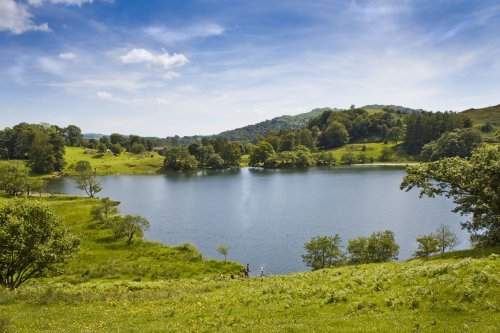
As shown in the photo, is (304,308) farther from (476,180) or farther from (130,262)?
(130,262)

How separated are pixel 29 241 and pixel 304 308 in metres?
27.9

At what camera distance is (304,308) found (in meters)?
23.3

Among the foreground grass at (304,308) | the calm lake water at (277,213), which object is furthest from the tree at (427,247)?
the foreground grass at (304,308)

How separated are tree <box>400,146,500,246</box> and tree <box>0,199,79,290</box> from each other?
3806 centimetres

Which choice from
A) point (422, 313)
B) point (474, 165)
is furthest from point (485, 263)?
point (474, 165)

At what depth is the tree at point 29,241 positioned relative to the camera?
35.3 m

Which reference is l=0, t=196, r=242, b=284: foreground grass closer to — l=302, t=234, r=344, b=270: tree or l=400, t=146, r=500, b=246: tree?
l=302, t=234, r=344, b=270: tree

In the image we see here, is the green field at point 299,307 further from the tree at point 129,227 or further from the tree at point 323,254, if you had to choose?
the tree at point 129,227

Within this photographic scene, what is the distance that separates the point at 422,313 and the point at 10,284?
37863 millimetres

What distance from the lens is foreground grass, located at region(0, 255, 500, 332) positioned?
1927 cm

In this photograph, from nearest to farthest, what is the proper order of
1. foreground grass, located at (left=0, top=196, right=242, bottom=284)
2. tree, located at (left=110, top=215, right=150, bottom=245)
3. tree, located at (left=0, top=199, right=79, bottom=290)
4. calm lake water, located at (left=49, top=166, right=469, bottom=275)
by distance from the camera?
1. tree, located at (left=0, top=199, right=79, bottom=290)
2. foreground grass, located at (left=0, top=196, right=242, bottom=284)
3. tree, located at (left=110, top=215, right=150, bottom=245)
4. calm lake water, located at (left=49, top=166, right=469, bottom=275)

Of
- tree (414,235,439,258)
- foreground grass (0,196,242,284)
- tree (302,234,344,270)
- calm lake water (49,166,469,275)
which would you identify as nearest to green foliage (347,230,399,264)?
tree (302,234,344,270)

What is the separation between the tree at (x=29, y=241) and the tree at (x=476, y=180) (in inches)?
1499

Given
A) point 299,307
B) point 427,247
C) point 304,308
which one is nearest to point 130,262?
point 299,307
